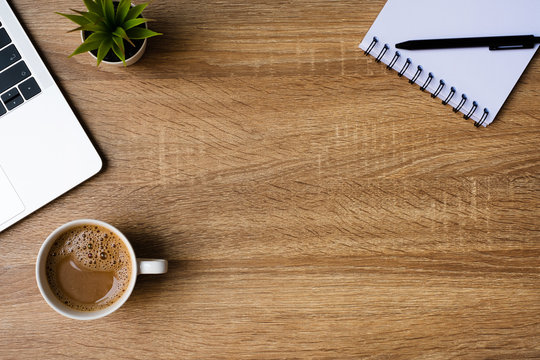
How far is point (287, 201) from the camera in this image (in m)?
0.79

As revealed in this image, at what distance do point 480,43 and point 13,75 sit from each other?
779 millimetres

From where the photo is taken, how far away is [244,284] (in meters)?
0.78

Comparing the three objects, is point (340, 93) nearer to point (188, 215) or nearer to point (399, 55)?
point (399, 55)

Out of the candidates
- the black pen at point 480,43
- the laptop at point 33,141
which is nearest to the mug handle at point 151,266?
the laptop at point 33,141

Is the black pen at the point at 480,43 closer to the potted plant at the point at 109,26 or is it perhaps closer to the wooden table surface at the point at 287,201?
the wooden table surface at the point at 287,201

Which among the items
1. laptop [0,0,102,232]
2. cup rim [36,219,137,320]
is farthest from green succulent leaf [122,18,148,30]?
cup rim [36,219,137,320]

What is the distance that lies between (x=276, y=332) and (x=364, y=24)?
1.80 feet

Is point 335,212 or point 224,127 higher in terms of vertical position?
point 224,127

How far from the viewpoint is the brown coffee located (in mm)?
746

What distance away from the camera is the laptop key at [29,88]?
762 mm

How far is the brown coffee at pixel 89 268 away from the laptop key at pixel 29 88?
0.24 meters

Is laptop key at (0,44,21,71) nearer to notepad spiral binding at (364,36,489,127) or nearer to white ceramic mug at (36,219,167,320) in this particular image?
white ceramic mug at (36,219,167,320)

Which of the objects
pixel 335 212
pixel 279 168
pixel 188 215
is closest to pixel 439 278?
pixel 335 212

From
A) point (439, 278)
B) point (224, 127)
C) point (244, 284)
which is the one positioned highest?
point (224, 127)
